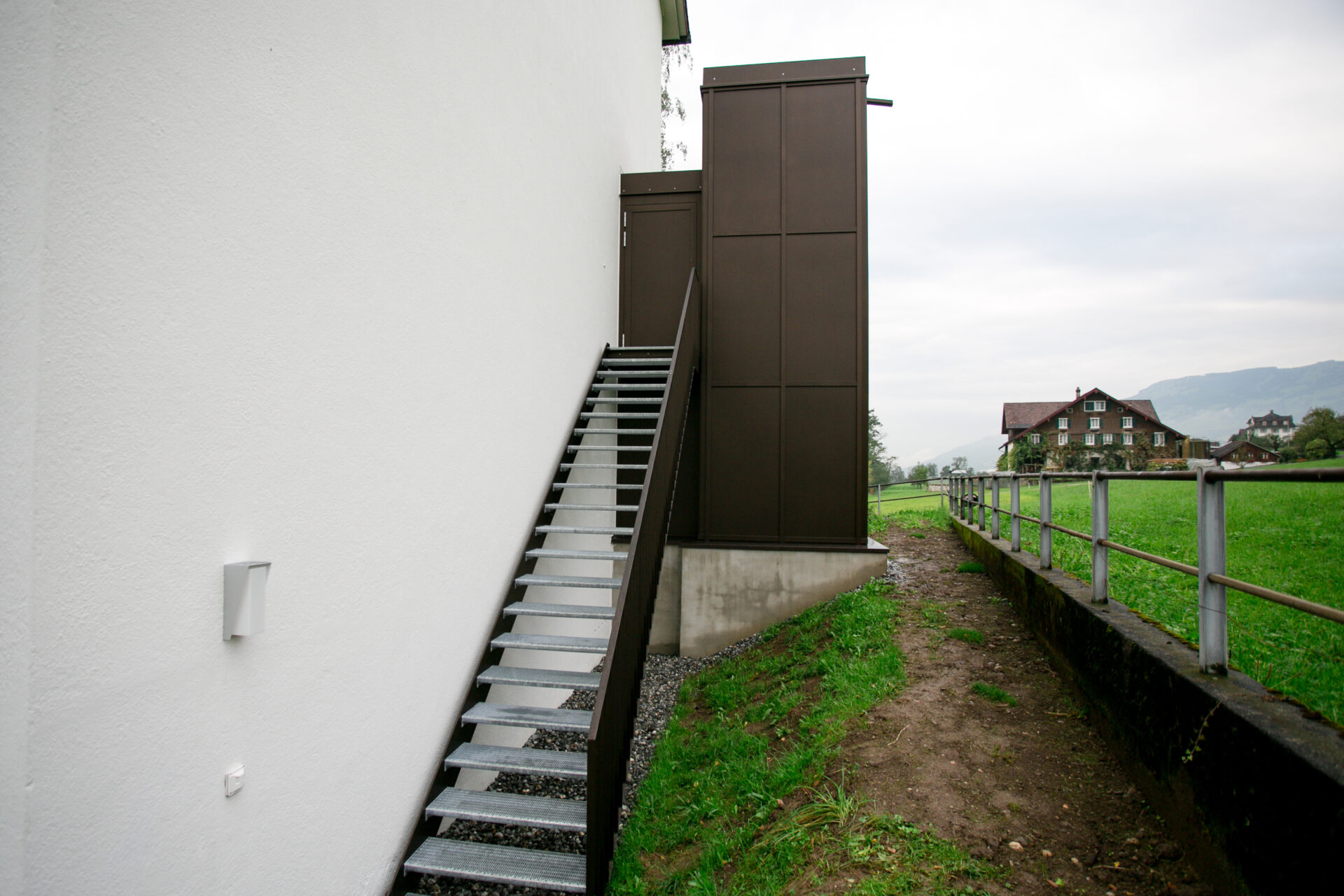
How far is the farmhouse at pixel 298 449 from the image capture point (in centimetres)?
152

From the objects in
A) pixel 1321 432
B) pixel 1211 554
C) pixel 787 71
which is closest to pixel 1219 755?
pixel 1211 554

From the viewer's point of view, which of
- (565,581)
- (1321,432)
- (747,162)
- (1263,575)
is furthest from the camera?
(1321,432)

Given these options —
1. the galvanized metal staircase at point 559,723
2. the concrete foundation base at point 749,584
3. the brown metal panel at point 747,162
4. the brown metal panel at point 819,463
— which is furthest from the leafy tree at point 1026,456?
the galvanized metal staircase at point 559,723

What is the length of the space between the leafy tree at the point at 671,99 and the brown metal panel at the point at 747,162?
6.37 metres

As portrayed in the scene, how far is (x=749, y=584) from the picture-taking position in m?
6.94

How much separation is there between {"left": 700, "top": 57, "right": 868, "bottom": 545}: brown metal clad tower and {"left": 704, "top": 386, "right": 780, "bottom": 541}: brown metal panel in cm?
1

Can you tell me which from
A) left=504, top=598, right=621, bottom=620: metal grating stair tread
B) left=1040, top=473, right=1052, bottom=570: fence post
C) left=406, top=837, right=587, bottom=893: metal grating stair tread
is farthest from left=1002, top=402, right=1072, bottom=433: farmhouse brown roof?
left=406, top=837, right=587, bottom=893: metal grating stair tread

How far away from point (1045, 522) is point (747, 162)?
514 centimetres

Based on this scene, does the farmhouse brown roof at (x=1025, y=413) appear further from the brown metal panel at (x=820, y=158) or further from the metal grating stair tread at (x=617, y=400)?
the metal grating stair tread at (x=617, y=400)

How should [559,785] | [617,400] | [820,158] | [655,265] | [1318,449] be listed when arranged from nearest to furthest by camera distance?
1. [559,785]
2. [617,400]
3. [820,158]
4. [655,265]
5. [1318,449]

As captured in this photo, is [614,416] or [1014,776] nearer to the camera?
[1014,776]

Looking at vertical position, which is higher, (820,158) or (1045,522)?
(820,158)

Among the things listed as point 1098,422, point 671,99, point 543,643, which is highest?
point 671,99

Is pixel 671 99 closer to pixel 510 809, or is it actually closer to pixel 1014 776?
pixel 510 809
